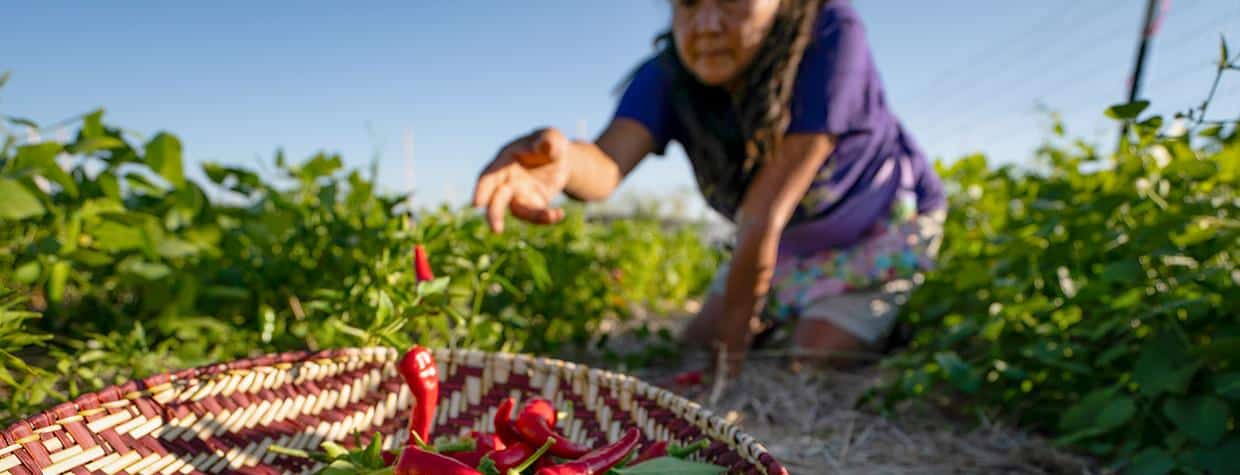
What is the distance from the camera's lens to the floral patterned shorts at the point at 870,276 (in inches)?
89.0

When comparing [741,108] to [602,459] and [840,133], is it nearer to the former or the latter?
[840,133]

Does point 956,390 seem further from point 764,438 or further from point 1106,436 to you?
point 764,438

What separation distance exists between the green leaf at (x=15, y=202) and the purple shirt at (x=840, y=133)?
1.33 meters

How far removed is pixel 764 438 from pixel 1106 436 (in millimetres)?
623

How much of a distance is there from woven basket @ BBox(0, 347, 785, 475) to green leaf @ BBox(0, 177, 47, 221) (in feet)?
1.36

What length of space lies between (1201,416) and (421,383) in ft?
3.67

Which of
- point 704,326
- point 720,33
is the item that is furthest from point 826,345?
point 720,33

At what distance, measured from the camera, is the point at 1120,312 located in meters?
1.41

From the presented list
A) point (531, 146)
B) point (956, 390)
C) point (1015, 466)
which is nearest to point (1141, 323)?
point (1015, 466)

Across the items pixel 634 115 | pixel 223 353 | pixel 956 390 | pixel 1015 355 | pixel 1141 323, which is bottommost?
pixel 956 390

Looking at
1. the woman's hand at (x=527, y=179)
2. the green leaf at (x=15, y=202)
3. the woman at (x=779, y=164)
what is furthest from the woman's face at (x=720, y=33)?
the green leaf at (x=15, y=202)

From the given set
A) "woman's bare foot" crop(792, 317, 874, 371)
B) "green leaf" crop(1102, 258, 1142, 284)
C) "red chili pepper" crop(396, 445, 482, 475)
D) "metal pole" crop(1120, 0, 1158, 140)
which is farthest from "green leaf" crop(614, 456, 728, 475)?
"metal pole" crop(1120, 0, 1158, 140)

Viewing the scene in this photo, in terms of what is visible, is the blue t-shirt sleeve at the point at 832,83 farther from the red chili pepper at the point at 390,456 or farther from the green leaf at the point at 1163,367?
the red chili pepper at the point at 390,456

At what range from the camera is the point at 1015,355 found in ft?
5.48
